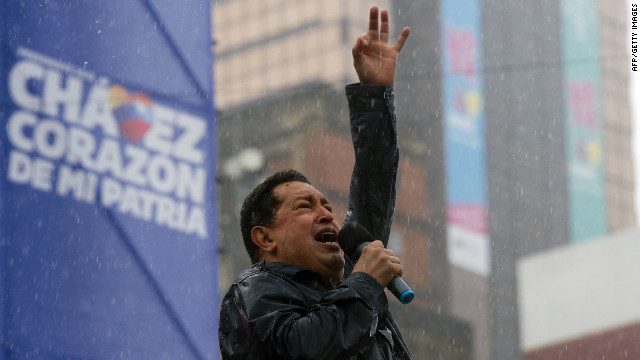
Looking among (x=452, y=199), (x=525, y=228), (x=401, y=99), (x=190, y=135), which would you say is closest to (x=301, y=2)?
(x=401, y=99)

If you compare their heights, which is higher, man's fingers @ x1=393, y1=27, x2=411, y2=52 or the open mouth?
man's fingers @ x1=393, y1=27, x2=411, y2=52

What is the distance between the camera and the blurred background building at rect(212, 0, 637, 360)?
54125 mm

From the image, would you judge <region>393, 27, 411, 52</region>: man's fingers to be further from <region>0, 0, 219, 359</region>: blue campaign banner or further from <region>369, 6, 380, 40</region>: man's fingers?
<region>0, 0, 219, 359</region>: blue campaign banner

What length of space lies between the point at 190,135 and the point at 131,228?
3.93 feet

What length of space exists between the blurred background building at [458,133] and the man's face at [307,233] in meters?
37.4

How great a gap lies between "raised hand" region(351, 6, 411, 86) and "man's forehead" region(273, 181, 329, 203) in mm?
433

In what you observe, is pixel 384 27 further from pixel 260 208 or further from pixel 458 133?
pixel 458 133

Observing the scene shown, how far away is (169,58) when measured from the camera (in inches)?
416

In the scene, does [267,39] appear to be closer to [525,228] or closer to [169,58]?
[525,228]

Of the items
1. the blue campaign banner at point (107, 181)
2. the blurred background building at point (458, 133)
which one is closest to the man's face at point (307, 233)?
the blue campaign banner at point (107, 181)

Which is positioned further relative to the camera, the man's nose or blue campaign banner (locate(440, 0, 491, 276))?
blue campaign banner (locate(440, 0, 491, 276))

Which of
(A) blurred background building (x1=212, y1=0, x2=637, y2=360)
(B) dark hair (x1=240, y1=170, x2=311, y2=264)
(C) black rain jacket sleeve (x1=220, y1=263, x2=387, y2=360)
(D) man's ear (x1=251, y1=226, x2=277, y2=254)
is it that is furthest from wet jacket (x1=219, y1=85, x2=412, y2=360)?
(A) blurred background building (x1=212, y1=0, x2=637, y2=360)

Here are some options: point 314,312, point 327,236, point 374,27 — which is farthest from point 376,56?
point 314,312

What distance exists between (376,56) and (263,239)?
0.76 m
